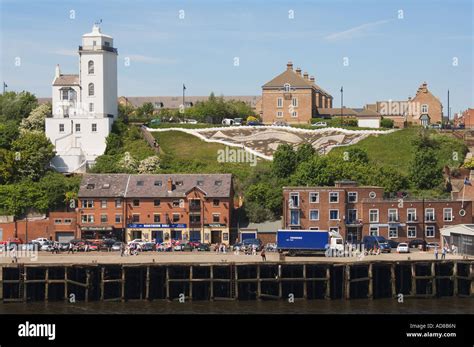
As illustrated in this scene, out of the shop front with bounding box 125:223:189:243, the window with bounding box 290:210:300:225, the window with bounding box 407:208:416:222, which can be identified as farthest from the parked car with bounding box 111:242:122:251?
the window with bounding box 407:208:416:222

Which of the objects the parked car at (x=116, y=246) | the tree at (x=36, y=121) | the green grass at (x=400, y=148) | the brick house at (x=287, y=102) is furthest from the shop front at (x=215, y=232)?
the brick house at (x=287, y=102)

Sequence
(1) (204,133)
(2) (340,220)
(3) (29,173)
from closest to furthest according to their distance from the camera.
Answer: (2) (340,220) → (3) (29,173) → (1) (204,133)

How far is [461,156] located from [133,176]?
123 ft

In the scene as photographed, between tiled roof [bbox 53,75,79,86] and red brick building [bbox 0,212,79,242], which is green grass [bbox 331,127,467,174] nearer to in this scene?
tiled roof [bbox 53,75,79,86]

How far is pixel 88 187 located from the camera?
95875mm

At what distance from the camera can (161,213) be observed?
310 feet

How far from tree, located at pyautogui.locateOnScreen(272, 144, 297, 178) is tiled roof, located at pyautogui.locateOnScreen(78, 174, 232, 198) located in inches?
389

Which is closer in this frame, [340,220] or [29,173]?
[340,220]

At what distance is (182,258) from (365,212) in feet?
65.1

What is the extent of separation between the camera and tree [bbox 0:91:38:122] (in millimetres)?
127338

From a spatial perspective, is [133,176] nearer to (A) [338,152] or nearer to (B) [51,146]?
(B) [51,146]

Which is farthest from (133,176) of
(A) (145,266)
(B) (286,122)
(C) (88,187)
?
(B) (286,122)

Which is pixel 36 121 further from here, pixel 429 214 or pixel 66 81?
pixel 429 214

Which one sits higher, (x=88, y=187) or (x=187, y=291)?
(x=88, y=187)
